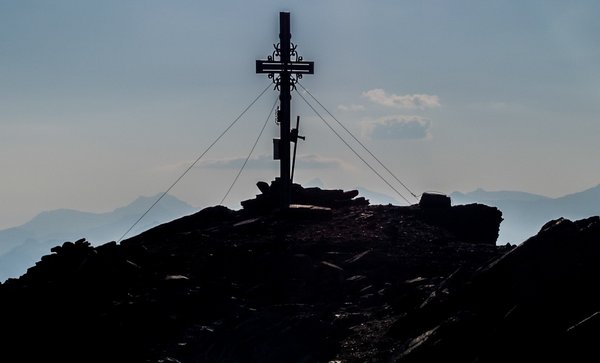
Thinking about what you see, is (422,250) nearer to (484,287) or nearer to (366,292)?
(366,292)

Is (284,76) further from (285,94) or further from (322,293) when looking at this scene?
(322,293)

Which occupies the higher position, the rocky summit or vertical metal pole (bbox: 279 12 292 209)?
vertical metal pole (bbox: 279 12 292 209)

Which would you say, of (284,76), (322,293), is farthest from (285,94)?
(322,293)

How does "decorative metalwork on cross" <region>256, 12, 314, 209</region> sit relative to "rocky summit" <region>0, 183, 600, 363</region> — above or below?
above

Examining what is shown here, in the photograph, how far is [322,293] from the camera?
26.6m

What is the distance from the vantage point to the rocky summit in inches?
705

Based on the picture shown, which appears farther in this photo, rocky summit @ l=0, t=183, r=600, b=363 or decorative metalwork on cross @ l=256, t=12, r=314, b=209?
decorative metalwork on cross @ l=256, t=12, r=314, b=209

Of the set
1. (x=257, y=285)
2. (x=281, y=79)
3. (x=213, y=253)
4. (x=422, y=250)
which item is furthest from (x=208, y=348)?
(x=281, y=79)

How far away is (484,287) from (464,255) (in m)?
9.10

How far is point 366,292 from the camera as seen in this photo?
2608cm

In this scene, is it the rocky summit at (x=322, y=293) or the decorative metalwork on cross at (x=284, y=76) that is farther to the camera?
the decorative metalwork on cross at (x=284, y=76)

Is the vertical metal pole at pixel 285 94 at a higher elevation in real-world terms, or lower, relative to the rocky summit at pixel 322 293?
higher

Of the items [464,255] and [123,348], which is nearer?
[123,348]

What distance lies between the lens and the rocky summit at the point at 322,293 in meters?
17.9
